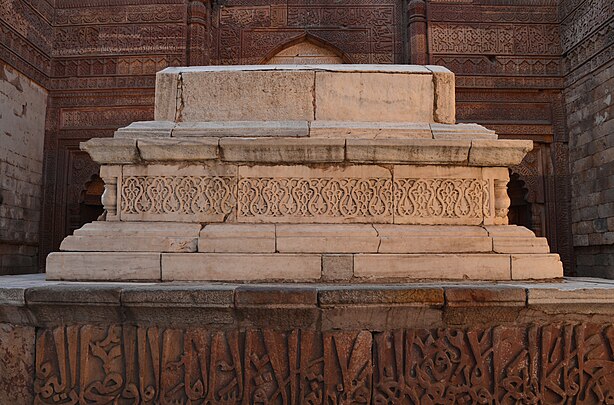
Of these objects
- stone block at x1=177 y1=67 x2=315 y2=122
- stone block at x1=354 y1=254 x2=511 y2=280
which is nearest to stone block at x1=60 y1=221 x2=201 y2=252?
stone block at x1=177 y1=67 x2=315 y2=122

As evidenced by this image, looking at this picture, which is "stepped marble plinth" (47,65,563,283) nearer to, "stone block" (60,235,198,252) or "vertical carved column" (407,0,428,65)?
"stone block" (60,235,198,252)

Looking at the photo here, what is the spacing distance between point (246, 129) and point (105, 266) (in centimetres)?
116

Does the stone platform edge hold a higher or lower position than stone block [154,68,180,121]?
lower

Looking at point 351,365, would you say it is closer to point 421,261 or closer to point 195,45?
point 421,261

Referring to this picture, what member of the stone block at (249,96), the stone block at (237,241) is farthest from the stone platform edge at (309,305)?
the stone block at (249,96)

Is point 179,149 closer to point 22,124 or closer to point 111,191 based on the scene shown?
point 111,191

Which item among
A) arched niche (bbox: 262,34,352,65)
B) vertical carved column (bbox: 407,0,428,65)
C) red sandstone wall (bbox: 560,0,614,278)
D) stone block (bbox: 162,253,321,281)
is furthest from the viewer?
arched niche (bbox: 262,34,352,65)

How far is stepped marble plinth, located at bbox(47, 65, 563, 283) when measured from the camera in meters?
2.90

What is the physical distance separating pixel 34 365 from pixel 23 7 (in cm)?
762

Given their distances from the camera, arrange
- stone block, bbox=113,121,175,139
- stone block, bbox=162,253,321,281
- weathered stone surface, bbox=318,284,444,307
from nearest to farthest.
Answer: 1. weathered stone surface, bbox=318,284,444,307
2. stone block, bbox=162,253,321,281
3. stone block, bbox=113,121,175,139

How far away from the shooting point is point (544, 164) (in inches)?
340

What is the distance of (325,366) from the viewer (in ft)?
7.85

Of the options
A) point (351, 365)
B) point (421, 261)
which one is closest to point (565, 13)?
point (421, 261)

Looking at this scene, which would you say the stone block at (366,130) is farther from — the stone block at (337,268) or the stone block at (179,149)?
the stone block at (337,268)
